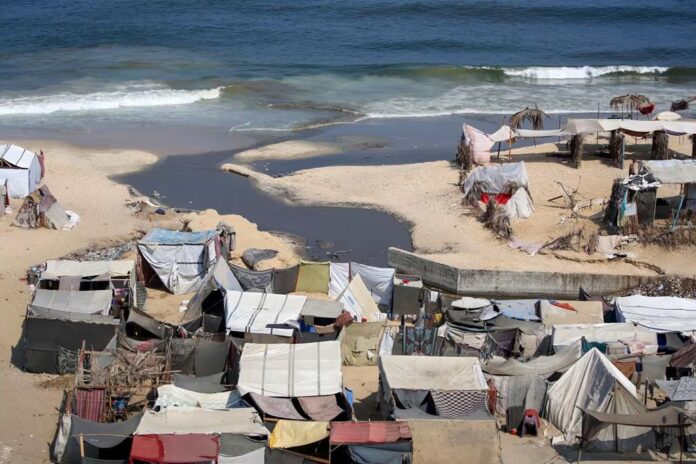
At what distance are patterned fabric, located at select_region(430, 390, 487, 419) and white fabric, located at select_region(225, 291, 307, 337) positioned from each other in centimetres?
458

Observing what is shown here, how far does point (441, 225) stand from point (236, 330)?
11239 mm

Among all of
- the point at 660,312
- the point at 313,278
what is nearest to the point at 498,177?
the point at 313,278

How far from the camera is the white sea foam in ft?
186

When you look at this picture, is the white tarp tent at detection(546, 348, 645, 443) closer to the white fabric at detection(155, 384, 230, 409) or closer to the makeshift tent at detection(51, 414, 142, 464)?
the white fabric at detection(155, 384, 230, 409)

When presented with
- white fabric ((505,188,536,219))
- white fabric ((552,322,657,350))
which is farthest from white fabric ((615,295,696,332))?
white fabric ((505,188,536,219))

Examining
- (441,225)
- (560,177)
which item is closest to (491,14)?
(560,177)

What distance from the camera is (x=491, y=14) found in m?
69.0

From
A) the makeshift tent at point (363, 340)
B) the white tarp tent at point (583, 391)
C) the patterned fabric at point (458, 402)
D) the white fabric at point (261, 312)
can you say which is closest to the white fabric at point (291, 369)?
the white fabric at point (261, 312)

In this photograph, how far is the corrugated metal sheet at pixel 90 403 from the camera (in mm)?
18859

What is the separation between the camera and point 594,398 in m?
19.3

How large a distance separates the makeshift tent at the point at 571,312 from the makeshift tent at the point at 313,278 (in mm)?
5665

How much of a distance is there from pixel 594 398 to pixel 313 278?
8.85 meters

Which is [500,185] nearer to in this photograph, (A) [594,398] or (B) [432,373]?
(A) [594,398]

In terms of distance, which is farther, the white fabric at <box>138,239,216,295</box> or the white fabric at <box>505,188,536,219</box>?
the white fabric at <box>505,188,536,219</box>
